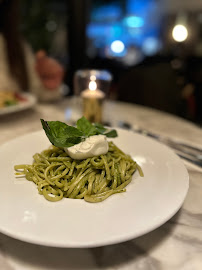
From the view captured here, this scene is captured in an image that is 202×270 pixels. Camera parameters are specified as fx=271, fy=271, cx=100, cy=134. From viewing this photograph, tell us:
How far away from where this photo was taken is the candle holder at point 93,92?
1.69 metres

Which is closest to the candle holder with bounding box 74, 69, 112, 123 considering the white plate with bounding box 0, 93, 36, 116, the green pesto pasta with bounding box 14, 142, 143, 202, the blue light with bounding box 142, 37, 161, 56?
the white plate with bounding box 0, 93, 36, 116

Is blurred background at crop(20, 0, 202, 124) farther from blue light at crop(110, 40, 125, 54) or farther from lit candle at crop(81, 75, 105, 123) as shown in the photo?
lit candle at crop(81, 75, 105, 123)

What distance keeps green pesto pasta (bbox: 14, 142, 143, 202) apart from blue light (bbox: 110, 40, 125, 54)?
729 centimetres

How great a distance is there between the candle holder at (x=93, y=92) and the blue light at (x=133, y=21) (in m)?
7.44

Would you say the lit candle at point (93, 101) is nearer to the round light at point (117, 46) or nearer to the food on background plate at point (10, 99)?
the food on background plate at point (10, 99)

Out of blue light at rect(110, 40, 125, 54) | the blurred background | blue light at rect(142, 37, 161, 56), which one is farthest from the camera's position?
blue light at rect(142, 37, 161, 56)

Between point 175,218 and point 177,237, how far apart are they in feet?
0.28

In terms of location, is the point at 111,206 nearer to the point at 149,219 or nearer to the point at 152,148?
the point at 149,219

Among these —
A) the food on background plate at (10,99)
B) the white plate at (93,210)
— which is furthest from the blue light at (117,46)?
the white plate at (93,210)

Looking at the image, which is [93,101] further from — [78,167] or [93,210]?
[93,210]

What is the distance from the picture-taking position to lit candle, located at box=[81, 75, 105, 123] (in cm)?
169

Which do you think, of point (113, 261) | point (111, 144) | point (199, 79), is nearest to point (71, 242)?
point (113, 261)

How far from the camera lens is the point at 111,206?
2.43 ft

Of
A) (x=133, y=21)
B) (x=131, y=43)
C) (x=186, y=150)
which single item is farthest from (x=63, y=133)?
(x=133, y=21)
